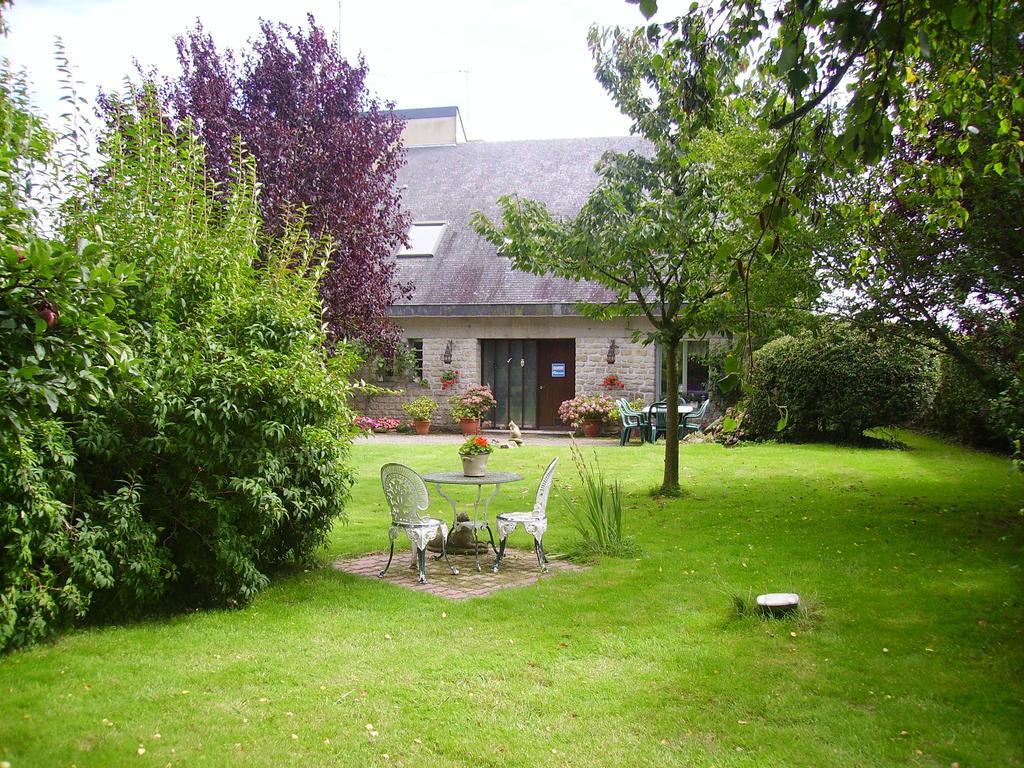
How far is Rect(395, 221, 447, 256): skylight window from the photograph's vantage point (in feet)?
68.0

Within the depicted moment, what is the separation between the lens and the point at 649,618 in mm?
5352

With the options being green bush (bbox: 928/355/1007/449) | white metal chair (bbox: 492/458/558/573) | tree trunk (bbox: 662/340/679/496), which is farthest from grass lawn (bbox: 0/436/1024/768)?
green bush (bbox: 928/355/1007/449)

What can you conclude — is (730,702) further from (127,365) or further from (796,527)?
(796,527)

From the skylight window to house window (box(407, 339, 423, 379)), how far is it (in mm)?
2375

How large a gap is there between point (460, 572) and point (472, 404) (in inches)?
473

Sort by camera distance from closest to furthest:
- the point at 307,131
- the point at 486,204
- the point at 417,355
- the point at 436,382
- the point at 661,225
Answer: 1. the point at 661,225
2. the point at 307,131
3. the point at 436,382
4. the point at 417,355
5. the point at 486,204

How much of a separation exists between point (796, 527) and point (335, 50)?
905 cm

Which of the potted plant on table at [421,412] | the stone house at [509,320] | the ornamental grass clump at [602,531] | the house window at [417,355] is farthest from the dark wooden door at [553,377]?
the ornamental grass clump at [602,531]

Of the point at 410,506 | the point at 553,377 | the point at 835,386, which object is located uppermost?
the point at 553,377

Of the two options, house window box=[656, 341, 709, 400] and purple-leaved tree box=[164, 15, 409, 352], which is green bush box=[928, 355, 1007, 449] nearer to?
house window box=[656, 341, 709, 400]

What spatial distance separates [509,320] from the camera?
19.2m

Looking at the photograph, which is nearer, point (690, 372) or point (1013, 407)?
point (1013, 407)

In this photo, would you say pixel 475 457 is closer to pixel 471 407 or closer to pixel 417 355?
pixel 471 407

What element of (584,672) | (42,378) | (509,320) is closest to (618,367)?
(509,320)
